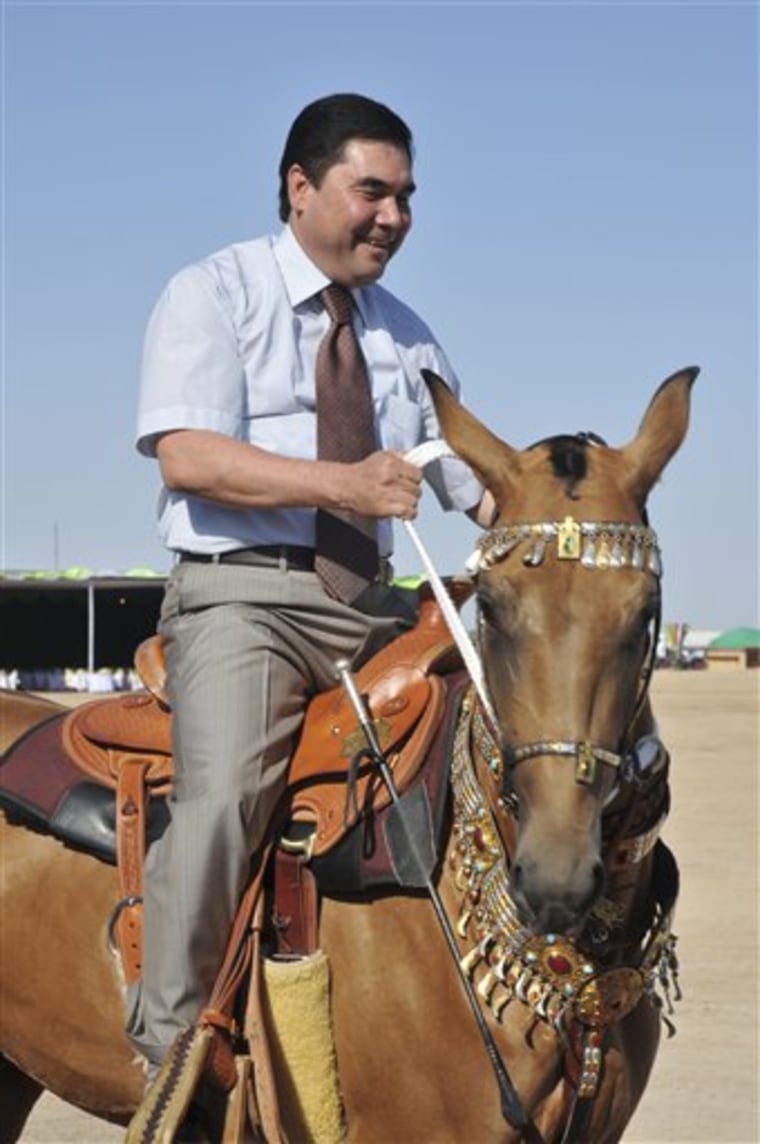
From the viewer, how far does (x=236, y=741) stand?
4918 millimetres

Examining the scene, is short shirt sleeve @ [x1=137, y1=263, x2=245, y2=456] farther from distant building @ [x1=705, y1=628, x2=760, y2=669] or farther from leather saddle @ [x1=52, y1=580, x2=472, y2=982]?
distant building @ [x1=705, y1=628, x2=760, y2=669]

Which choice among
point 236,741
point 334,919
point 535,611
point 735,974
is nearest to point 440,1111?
point 334,919

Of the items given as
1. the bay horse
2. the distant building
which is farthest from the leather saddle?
the distant building

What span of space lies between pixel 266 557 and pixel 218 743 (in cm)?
54

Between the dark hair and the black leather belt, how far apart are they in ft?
3.15

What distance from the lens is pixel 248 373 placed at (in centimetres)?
518

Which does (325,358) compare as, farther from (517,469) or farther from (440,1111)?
(440,1111)

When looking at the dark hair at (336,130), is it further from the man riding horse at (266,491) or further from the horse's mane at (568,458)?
the horse's mane at (568,458)

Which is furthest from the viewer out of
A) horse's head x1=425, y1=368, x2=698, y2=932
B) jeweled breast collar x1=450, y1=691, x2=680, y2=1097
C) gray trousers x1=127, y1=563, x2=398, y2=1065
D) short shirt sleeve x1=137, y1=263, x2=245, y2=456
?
short shirt sleeve x1=137, y1=263, x2=245, y2=456

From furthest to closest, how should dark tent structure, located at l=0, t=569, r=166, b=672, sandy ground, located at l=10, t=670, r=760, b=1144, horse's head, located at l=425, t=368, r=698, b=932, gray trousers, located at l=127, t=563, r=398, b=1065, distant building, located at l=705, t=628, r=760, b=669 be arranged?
distant building, located at l=705, t=628, r=760, b=669, dark tent structure, located at l=0, t=569, r=166, b=672, sandy ground, located at l=10, t=670, r=760, b=1144, gray trousers, located at l=127, t=563, r=398, b=1065, horse's head, located at l=425, t=368, r=698, b=932

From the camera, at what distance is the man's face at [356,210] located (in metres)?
5.23

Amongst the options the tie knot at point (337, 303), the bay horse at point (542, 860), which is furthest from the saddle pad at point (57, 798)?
→ the tie knot at point (337, 303)

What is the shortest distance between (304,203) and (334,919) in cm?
186

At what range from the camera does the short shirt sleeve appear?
5.03 meters
